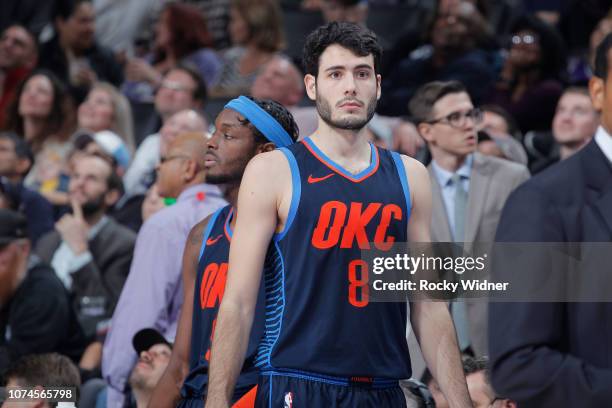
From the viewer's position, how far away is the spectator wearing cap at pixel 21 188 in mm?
8444

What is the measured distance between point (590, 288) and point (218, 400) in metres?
1.44

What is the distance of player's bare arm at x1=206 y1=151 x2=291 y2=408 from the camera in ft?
12.5

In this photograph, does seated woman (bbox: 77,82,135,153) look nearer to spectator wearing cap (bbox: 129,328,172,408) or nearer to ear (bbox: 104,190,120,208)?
ear (bbox: 104,190,120,208)

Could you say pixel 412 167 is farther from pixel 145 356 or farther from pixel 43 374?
pixel 43 374

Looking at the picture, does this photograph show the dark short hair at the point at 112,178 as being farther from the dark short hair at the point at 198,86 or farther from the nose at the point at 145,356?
the nose at the point at 145,356

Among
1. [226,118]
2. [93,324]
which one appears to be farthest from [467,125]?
[93,324]

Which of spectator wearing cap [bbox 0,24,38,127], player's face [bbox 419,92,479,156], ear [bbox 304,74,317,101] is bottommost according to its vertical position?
ear [bbox 304,74,317,101]

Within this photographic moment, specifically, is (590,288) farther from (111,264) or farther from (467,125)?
(111,264)

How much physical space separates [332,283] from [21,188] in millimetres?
5228

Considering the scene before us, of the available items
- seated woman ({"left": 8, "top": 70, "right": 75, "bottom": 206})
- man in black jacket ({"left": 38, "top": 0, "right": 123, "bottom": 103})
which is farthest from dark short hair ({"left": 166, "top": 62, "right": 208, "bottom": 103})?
man in black jacket ({"left": 38, "top": 0, "right": 123, "bottom": 103})

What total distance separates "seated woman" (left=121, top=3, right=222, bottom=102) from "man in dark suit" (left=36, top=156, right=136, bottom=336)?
8.84 ft

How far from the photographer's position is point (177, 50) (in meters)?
11.2

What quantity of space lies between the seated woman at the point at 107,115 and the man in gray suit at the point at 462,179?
388 cm

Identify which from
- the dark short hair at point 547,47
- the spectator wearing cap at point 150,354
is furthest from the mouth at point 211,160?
the dark short hair at point 547,47
